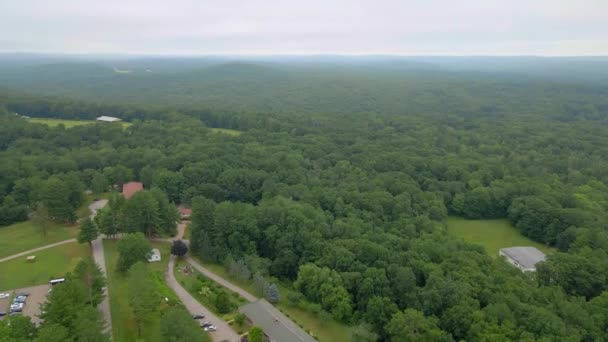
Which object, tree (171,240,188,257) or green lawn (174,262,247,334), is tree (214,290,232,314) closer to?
green lawn (174,262,247,334)

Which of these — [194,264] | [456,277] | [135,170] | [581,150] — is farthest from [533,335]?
[581,150]

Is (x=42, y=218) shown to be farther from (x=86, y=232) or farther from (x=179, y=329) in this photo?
(x=179, y=329)

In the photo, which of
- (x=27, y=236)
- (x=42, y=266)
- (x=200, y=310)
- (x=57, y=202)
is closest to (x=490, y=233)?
(x=200, y=310)

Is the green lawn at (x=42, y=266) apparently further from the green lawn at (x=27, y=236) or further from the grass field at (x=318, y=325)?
the grass field at (x=318, y=325)

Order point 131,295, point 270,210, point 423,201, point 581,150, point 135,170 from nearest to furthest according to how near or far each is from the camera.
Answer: point 131,295 → point 270,210 → point 423,201 → point 135,170 → point 581,150

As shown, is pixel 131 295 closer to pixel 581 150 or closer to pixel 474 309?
pixel 474 309

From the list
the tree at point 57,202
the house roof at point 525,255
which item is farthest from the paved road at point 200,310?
the house roof at point 525,255
